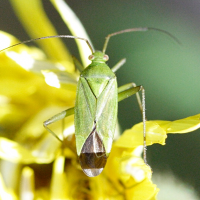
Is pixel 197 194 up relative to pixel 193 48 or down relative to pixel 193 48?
down

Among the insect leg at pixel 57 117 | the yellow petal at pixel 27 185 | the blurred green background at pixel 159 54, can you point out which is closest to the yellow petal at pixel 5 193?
the yellow petal at pixel 27 185

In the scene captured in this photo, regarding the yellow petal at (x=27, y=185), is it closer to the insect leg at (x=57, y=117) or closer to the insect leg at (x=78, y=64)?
the insect leg at (x=57, y=117)

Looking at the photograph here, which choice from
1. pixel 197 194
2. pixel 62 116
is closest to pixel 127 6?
pixel 62 116

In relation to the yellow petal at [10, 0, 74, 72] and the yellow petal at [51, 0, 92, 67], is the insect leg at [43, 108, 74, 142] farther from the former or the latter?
the yellow petal at [51, 0, 92, 67]

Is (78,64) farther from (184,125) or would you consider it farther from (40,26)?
(184,125)

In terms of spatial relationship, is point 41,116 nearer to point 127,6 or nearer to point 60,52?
point 60,52

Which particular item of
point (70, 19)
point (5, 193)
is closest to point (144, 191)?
point (5, 193)
